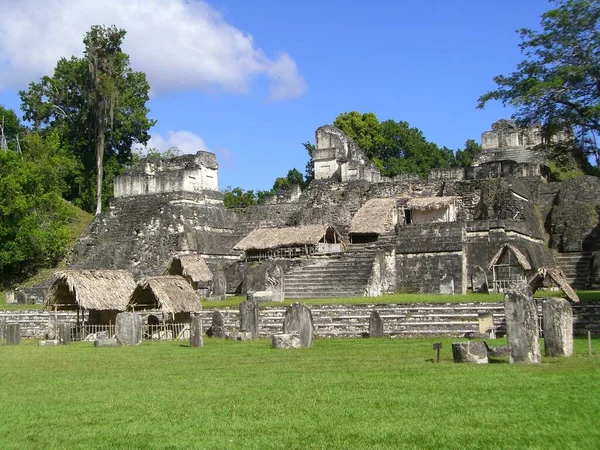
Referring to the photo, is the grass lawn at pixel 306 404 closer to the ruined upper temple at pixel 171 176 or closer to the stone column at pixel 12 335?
the stone column at pixel 12 335

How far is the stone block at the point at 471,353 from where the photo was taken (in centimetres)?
1169

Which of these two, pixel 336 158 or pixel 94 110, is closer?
pixel 336 158

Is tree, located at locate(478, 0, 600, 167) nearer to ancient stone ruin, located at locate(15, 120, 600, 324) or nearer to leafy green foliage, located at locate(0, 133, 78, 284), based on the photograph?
ancient stone ruin, located at locate(15, 120, 600, 324)

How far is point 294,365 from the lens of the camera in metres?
12.3

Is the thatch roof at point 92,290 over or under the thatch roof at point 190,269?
under

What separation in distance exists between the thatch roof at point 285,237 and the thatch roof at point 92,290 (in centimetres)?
740

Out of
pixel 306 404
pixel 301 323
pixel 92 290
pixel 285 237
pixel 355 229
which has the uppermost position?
pixel 355 229

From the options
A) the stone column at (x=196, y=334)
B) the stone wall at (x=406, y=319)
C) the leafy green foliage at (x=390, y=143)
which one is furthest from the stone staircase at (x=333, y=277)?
the leafy green foliage at (x=390, y=143)

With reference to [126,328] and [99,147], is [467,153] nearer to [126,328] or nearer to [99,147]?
[99,147]

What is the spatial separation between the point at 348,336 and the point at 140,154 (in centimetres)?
3501

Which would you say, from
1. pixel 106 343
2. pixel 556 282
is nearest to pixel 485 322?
pixel 556 282

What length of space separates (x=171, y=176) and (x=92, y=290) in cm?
1353

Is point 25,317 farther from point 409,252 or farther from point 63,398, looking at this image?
point 63,398

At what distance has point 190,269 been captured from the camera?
2764 centimetres
